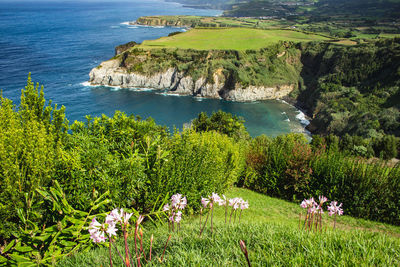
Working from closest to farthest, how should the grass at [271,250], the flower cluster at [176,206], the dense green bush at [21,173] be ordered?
the grass at [271,250], the flower cluster at [176,206], the dense green bush at [21,173]

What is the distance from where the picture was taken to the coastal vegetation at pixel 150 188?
4258mm

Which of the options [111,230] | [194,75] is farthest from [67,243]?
[194,75]

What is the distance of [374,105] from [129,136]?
70260 millimetres

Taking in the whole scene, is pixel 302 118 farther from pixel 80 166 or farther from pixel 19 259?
pixel 19 259

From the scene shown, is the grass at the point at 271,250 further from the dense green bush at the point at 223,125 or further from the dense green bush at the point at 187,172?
the dense green bush at the point at 223,125

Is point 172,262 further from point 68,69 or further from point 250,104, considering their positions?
point 68,69

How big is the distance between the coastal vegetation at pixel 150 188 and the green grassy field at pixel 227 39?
3594 inches

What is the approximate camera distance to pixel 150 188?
861cm

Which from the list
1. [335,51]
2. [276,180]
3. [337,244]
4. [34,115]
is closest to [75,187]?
[34,115]

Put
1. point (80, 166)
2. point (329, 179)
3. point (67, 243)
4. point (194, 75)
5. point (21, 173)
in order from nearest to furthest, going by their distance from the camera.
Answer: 1. point (67, 243)
2. point (21, 173)
3. point (80, 166)
4. point (329, 179)
5. point (194, 75)

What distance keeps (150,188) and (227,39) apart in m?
112

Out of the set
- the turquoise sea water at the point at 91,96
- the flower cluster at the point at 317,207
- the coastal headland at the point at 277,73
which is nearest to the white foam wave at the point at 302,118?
the turquoise sea water at the point at 91,96

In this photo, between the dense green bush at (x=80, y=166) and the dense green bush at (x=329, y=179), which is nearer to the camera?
the dense green bush at (x=80, y=166)

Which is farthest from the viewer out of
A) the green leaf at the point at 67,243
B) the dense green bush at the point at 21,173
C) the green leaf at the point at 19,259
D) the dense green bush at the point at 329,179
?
the dense green bush at the point at 329,179
